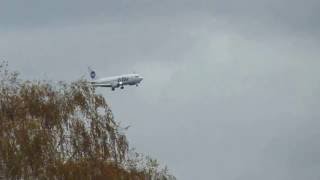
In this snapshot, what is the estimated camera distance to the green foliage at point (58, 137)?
218ft

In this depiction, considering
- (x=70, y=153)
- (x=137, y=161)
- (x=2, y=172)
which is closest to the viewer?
(x=2, y=172)

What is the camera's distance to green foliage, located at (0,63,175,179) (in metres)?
66.5

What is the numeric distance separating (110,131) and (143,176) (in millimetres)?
3460

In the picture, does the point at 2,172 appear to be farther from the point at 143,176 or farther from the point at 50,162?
the point at 143,176

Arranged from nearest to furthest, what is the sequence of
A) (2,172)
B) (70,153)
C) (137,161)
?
(2,172) → (70,153) → (137,161)

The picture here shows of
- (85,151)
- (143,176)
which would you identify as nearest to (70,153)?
(85,151)

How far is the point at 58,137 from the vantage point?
69.1m

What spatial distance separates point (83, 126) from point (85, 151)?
139cm

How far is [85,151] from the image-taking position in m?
70.6

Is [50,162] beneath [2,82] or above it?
beneath

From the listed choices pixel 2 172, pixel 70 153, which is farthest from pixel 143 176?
pixel 2 172

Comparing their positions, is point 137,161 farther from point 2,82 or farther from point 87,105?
point 2,82

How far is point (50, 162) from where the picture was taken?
67.2 metres

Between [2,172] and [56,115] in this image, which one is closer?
[2,172]
